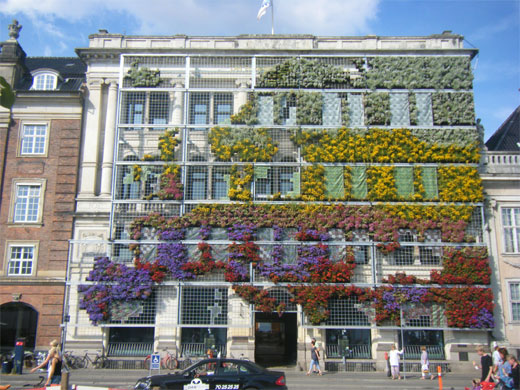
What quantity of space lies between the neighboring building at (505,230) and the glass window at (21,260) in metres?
25.9

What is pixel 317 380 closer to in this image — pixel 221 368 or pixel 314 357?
pixel 314 357

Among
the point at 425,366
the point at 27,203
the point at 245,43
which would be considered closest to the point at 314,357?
the point at 425,366

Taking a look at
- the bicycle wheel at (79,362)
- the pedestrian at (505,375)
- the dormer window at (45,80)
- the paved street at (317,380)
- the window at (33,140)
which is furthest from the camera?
the dormer window at (45,80)

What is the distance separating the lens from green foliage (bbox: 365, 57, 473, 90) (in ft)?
91.9

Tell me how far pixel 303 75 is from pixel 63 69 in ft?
Answer: 55.9

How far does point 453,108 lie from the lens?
27.7 meters

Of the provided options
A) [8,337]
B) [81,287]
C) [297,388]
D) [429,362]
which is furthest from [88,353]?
[429,362]

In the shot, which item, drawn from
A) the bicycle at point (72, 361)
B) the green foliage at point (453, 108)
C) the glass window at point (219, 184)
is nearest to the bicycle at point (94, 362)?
the bicycle at point (72, 361)

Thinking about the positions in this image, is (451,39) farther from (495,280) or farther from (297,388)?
(297,388)

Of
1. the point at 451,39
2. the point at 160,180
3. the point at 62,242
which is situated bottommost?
the point at 62,242

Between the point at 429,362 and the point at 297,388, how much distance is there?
8736mm

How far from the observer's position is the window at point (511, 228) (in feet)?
90.9

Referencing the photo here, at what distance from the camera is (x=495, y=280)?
27.1 metres

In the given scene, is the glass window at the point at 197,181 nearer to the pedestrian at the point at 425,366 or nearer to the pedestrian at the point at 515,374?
the pedestrian at the point at 425,366
